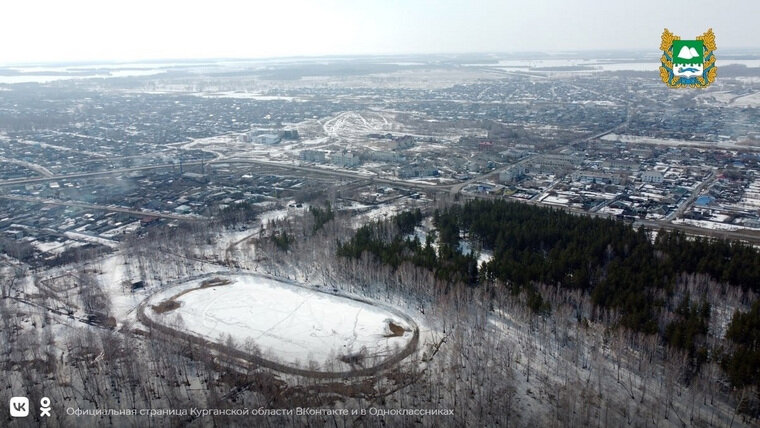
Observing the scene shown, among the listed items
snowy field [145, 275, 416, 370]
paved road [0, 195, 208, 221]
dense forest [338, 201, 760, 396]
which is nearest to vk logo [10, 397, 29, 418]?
snowy field [145, 275, 416, 370]

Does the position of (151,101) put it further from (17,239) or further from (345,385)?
(345,385)

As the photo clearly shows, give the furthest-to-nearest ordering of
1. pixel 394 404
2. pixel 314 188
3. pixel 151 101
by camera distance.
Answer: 1. pixel 151 101
2. pixel 314 188
3. pixel 394 404

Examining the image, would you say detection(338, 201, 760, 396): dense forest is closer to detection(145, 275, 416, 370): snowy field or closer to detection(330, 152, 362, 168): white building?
detection(145, 275, 416, 370): snowy field

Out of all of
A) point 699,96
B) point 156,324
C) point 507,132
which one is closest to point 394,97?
point 507,132

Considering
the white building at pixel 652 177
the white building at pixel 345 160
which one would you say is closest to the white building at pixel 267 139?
the white building at pixel 345 160

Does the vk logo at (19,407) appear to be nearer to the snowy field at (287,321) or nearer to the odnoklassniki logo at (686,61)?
the snowy field at (287,321)

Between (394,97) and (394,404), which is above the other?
(394,97)
